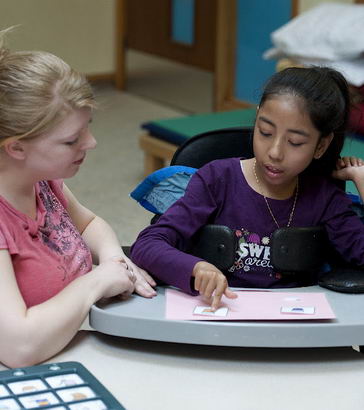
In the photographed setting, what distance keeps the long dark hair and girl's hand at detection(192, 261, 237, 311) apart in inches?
14.4

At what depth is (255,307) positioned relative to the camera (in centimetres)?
136

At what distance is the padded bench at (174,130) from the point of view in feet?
12.3

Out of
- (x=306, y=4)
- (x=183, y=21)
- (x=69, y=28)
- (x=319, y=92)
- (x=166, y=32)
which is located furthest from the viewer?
(x=166, y=32)

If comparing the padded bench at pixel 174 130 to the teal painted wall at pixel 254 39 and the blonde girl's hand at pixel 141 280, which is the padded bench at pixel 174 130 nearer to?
the teal painted wall at pixel 254 39

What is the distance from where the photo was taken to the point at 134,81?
6.17 m

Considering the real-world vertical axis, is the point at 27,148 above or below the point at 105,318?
above

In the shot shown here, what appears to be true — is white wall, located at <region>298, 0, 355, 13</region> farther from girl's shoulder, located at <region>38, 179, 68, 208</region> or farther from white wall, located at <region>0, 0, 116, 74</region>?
girl's shoulder, located at <region>38, 179, 68, 208</region>

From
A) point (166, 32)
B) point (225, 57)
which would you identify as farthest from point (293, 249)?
point (166, 32)

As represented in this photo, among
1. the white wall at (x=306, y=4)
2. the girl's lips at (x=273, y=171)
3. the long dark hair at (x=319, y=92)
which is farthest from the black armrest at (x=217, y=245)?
the white wall at (x=306, y=4)

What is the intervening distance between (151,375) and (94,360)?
0.32ft

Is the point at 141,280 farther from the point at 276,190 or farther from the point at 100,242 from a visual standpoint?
the point at 276,190

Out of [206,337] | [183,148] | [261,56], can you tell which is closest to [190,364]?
[206,337]

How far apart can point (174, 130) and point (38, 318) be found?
257 centimetres

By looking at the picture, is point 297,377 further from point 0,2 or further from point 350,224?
point 0,2
